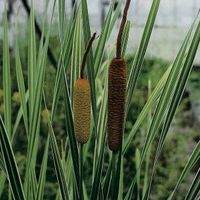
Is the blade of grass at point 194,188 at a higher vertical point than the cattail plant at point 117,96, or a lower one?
lower

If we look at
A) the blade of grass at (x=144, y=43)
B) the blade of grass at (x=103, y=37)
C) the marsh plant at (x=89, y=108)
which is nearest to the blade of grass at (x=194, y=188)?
the marsh plant at (x=89, y=108)

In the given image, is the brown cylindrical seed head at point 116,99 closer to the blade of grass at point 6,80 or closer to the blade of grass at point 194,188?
the blade of grass at point 194,188

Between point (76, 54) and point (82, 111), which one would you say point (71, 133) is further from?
point (76, 54)

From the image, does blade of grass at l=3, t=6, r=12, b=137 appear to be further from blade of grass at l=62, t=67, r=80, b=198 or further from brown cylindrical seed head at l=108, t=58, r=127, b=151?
brown cylindrical seed head at l=108, t=58, r=127, b=151

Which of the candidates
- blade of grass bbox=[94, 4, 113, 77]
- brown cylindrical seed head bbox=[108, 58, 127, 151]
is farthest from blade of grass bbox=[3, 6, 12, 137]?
brown cylindrical seed head bbox=[108, 58, 127, 151]

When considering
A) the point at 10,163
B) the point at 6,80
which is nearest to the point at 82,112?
the point at 10,163

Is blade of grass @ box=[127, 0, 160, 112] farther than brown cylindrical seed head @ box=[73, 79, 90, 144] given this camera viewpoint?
Yes

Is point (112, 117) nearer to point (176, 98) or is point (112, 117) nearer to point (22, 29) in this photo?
point (176, 98)

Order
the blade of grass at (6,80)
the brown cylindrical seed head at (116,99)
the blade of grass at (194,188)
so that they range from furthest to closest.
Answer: the blade of grass at (6,80)
the blade of grass at (194,188)
the brown cylindrical seed head at (116,99)
